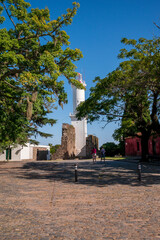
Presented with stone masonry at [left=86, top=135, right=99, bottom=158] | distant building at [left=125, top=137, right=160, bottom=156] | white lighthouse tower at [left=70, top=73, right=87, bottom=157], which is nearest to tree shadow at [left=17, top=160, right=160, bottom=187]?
distant building at [left=125, top=137, right=160, bottom=156]

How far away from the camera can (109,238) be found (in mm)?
3277

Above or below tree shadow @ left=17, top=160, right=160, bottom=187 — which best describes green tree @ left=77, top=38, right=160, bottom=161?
above

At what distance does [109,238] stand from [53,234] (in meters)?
0.96

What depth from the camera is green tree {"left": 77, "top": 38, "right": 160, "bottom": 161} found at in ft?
42.5

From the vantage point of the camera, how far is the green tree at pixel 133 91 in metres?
13.0

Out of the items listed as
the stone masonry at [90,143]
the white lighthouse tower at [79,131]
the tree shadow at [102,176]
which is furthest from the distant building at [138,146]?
the tree shadow at [102,176]

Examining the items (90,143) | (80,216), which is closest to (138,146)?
(90,143)

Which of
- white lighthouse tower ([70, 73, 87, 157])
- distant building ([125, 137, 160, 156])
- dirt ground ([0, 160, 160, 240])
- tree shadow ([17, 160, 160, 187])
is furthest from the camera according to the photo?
white lighthouse tower ([70, 73, 87, 157])

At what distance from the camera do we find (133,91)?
18.1 m

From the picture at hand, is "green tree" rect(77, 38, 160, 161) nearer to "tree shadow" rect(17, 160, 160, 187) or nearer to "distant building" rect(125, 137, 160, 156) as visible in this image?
"tree shadow" rect(17, 160, 160, 187)

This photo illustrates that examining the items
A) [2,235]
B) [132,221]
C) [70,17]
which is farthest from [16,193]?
[70,17]

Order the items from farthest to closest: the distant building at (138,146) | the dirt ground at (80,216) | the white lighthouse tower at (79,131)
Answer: the white lighthouse tower at (79,131) → the distant building at (138,146) → the dirt ground at (80,216)

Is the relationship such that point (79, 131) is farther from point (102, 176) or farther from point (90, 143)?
point (102, 176)

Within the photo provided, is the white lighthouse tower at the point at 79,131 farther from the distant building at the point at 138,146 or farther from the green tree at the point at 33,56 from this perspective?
the green tree at the point at 33,56
